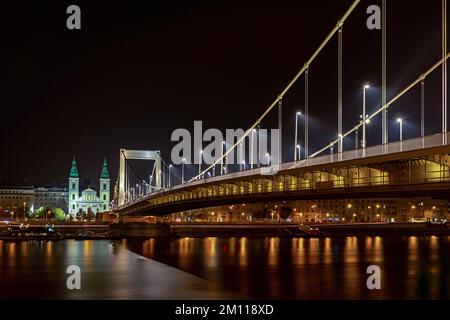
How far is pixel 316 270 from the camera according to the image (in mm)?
30516

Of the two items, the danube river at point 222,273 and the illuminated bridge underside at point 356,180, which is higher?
the illuminated bridge underside at point 356,180

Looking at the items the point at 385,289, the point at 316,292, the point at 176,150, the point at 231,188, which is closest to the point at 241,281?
the point at 316,292

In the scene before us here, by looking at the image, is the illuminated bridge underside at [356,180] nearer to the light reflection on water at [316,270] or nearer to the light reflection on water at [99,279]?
the light reflection on water at [316,270]

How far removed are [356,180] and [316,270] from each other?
7582mm

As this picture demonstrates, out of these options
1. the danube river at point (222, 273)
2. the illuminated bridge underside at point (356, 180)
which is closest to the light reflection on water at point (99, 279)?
the danube river at point (222, 273)

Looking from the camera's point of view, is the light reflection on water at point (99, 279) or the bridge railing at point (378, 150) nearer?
the light reflection on water at point (99, 279)

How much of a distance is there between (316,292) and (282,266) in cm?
929

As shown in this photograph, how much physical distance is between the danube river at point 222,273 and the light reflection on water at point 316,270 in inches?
1.3

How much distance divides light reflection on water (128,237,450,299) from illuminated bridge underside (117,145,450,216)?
368cm

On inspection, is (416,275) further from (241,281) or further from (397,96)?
(397,96)

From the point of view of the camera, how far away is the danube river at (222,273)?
22.5 metres

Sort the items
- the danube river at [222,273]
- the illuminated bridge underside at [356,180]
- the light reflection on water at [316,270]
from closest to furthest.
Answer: the danube river at [222,273] < the light reflection on water at [316,270] < the illuminated bridge underside at [356,180]
